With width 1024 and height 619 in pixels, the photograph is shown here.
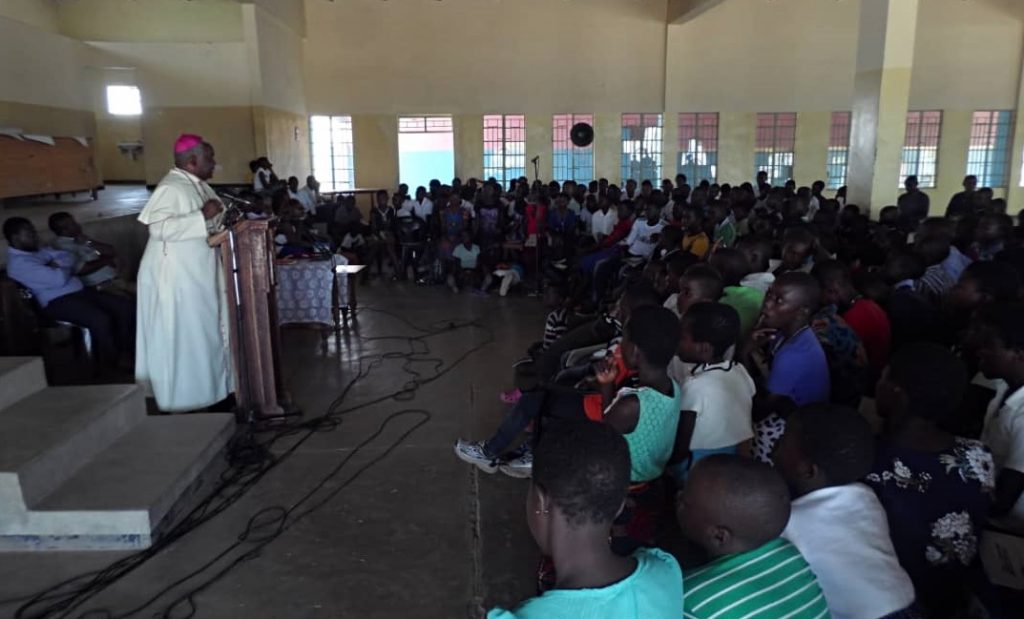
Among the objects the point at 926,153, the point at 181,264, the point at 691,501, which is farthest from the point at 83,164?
the point at 926,153

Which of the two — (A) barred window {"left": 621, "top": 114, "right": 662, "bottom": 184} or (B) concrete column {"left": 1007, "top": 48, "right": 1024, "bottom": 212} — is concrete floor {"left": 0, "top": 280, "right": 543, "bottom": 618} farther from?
(B) concrete column {"left": 1007, "top": 48, "right": 1024, "bottom": 212}

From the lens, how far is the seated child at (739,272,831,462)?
2.75m

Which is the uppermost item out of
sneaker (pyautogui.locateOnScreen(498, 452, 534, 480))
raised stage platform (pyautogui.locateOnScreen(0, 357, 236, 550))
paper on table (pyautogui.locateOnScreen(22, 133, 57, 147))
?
paper on table (pyautogui.locateOnScreen(22, 133, 57, 147))

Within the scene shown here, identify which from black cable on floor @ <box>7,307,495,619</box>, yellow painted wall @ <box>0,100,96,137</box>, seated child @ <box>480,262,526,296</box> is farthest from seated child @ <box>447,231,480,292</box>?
yellow painted wall @ <box>0,100,96,137</box>

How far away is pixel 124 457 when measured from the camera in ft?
11.0

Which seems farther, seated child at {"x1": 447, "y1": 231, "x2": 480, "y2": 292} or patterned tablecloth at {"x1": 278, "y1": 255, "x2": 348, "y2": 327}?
seated child at {"x1": 447, "y1": 231, "x2": 480, "y2": 292}

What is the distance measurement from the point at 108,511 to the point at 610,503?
7.72 ft

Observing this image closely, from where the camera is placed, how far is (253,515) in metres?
3.15

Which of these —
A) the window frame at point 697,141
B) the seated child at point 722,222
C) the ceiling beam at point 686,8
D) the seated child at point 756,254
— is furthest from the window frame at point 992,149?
the seated child at point 756,254

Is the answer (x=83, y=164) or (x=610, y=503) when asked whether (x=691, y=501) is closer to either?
(x=610, y=503)

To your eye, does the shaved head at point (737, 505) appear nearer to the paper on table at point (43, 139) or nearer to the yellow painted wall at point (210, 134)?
the paper on table at point (43, 139)

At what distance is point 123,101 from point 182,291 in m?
9.54

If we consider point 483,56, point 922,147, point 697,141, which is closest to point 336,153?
point 483,56

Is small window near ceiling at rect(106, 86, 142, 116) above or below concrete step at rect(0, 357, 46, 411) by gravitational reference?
above
